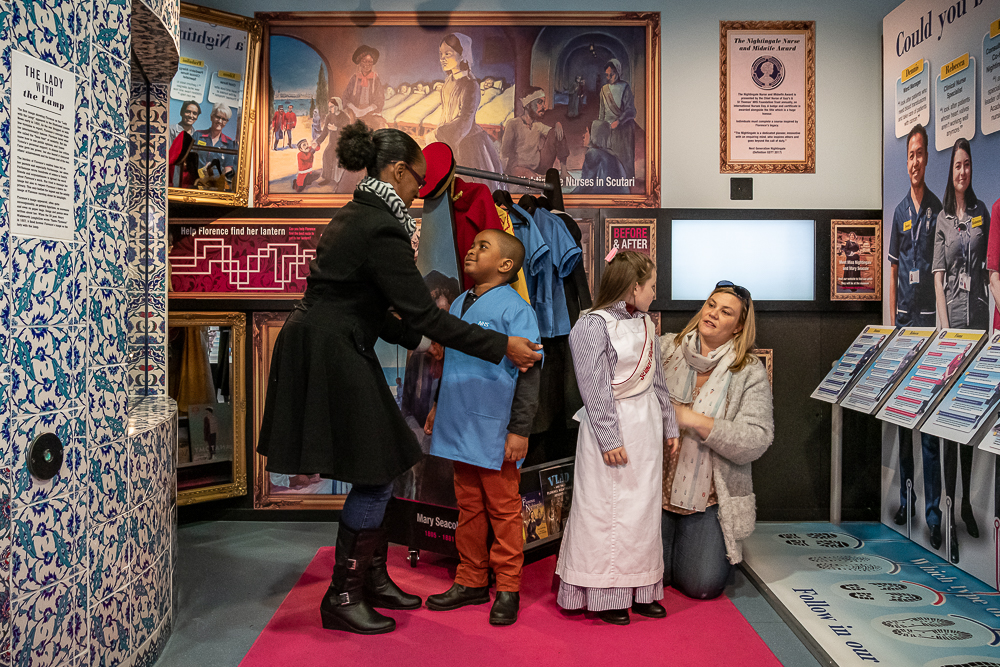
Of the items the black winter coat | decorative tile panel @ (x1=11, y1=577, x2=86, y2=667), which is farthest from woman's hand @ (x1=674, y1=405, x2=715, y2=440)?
decorative tile panel @ (x1=11, y1=577, x2=86, y2=667)

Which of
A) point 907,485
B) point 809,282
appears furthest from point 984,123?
point 907,485

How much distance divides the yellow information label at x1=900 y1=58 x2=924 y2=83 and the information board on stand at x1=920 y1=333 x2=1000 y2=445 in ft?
4.98

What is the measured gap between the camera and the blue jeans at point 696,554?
110 inches

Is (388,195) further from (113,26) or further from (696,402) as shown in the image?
(696,402)

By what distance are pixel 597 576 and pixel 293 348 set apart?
A: 1.39 m

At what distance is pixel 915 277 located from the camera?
351 centimetres

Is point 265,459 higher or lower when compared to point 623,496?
lower

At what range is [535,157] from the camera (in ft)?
Answer: 13.1

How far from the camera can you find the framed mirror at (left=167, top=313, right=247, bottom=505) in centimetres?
384

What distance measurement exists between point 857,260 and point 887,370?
0.90 meters

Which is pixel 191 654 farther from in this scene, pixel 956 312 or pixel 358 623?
pixel 956 312

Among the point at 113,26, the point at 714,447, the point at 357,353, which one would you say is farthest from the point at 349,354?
the point at 714,447

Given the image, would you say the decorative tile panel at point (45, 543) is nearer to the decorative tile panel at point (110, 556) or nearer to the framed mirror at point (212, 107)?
the decorative tile panel at point (110, 556)

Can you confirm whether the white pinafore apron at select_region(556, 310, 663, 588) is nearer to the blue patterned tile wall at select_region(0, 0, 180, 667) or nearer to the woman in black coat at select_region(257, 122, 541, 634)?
the woman in black coat at select_region(257, 122, 541, 634)
